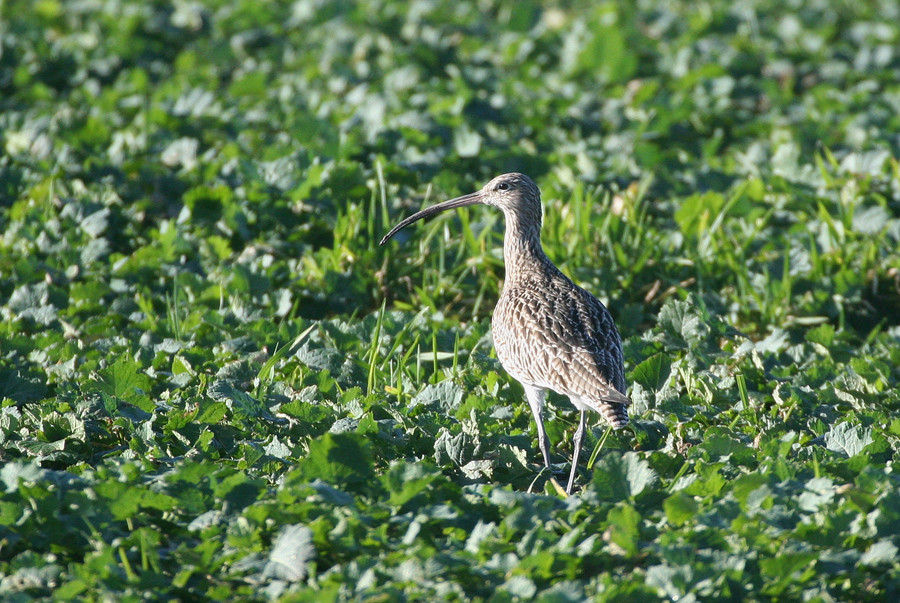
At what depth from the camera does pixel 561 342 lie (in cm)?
529

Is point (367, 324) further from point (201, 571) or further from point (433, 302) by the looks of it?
point (201, 571)

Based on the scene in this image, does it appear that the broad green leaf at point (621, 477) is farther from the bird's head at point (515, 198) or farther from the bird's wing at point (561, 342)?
the bird's head at point (515, 198)

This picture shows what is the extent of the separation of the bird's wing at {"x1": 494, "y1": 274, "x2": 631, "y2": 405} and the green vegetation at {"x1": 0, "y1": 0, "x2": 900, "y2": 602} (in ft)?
1.02

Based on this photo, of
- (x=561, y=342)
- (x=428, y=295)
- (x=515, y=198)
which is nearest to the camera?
(x=561, y=342)

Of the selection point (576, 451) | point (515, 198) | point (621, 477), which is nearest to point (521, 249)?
point (515, 198)

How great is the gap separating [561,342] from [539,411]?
0.35 meters

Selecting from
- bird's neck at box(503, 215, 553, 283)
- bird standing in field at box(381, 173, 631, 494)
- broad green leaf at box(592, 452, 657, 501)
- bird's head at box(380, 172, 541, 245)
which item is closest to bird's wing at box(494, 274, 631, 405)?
bird standing in field at box(381, 173, 631, 494)


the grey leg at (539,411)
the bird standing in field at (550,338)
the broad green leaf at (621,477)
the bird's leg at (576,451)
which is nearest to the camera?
the broad green leaf at (621,477)

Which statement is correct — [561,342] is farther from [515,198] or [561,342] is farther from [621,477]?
[515,198]

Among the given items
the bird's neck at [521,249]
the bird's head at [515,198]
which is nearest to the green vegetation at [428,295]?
the bird's neck at [521,249]

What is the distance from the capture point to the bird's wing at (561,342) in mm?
5047

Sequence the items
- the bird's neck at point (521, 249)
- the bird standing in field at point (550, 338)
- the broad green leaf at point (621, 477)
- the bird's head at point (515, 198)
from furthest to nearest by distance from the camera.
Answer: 1. the bird's head at point (515, 198)
2. the bird's neck at point (521, 249)
3. the bird standing in field at point (550, 338)
4. the broad green leaf at point (621, 477)

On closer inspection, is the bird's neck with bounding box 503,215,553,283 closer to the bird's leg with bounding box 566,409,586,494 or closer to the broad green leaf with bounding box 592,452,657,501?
the bird's leg with bounding box 566,409,586,494

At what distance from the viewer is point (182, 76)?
35.8 feet
